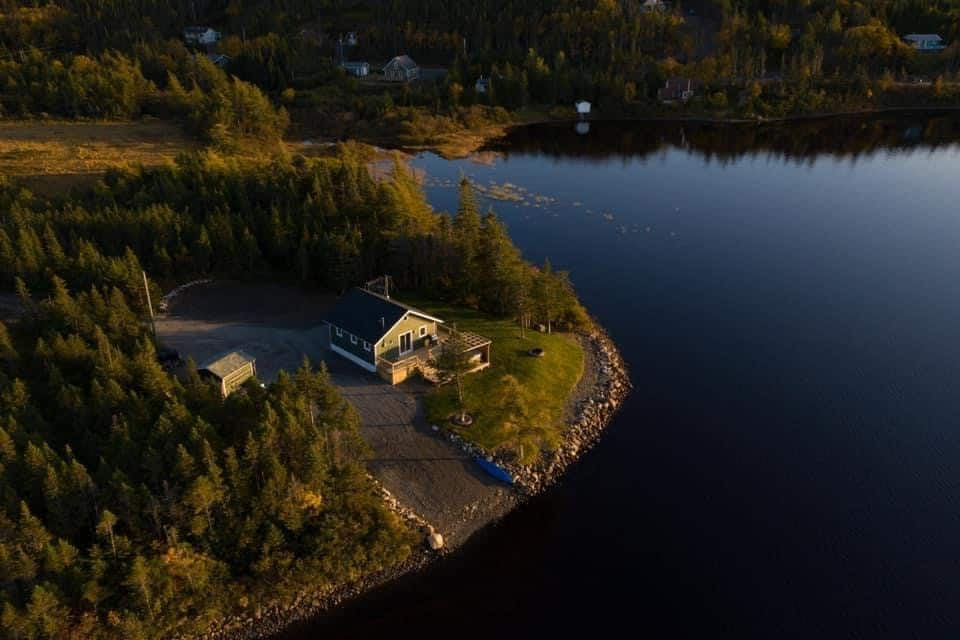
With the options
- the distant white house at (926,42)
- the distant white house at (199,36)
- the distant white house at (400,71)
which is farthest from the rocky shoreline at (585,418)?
the distant white house at (199,36)

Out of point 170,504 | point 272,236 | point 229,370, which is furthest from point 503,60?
point 170,504

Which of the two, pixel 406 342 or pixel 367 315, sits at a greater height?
pixel 367 315

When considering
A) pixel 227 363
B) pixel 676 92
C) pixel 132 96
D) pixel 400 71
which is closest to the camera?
pixel 227 363

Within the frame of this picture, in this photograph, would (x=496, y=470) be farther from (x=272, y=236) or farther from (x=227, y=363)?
(x=272, y=236)

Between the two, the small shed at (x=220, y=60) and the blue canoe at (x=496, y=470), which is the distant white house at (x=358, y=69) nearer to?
the small shed at (x=220, y=60)

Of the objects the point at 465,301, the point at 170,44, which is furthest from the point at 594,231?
the point at 170,44

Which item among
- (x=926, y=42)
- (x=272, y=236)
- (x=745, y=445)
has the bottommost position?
(x=745, y=445)

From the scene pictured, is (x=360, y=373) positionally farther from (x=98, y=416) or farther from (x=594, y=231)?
(x=594, y=231)
